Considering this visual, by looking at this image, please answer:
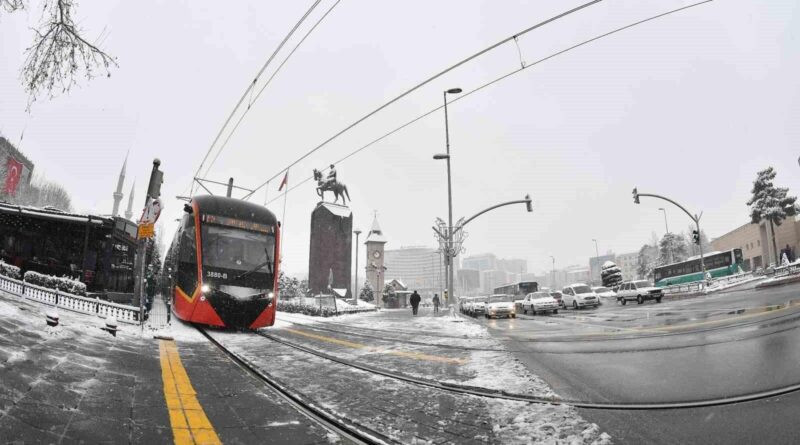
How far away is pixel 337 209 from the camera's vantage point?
50.0m

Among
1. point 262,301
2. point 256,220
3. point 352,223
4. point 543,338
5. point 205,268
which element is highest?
point 352,223

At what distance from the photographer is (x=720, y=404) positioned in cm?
372

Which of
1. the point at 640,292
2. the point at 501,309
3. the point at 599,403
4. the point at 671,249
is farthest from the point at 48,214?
the point at 671,249

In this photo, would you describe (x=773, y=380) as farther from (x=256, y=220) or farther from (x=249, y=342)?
(x=256, y=220)

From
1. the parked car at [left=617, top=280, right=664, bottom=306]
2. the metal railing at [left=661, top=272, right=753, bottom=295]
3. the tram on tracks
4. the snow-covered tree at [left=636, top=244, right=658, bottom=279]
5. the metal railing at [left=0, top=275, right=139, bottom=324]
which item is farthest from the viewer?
the snow-covered tree at [left=636, top=244, right=658, bottom=279]

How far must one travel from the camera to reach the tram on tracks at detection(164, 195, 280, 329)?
1045cm

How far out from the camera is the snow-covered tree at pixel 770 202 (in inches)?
1636

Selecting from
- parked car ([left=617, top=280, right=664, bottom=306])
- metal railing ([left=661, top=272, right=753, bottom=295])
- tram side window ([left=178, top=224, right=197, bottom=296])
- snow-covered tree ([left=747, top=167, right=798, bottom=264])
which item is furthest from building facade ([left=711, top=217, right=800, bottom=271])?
tram side window ([left=178, top=224, right=197, bottom=296])

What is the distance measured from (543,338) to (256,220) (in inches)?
347

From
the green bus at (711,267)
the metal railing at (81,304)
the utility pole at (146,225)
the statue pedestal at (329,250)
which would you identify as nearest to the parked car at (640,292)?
the green bus at (711,267)

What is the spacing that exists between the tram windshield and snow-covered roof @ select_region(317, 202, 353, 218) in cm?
3726

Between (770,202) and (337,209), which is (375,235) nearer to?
(337,209)

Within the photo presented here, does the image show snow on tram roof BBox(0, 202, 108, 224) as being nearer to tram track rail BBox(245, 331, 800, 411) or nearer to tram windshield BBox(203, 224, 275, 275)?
tram windshield BBox(203, 224, 275, 275)

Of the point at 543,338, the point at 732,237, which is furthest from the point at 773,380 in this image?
the point at 732,237
